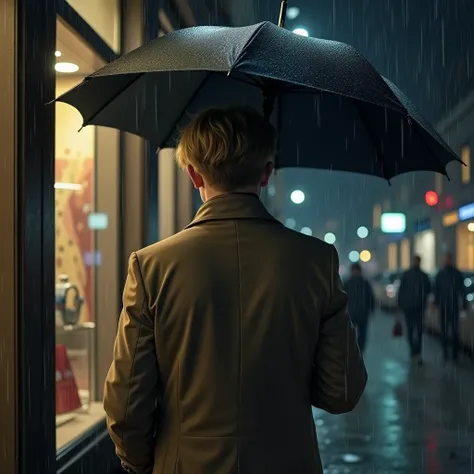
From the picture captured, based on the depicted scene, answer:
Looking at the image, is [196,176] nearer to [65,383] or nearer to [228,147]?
[228,147]

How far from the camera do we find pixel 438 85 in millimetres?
27578

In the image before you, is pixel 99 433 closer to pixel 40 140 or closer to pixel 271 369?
pixel 40 140

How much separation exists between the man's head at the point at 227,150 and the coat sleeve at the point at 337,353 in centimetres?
37

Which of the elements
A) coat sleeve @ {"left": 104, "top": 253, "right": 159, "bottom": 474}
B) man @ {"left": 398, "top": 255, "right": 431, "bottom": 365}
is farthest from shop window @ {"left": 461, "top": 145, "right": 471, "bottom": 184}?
coat sleeve @ {"left": 104, "top": 253, "right": 159, "bottom": 474}

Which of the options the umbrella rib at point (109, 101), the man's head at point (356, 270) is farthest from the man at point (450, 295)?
the umbrella rib at point (109, 101)

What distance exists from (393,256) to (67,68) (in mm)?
53216

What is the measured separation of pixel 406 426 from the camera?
8.35 meters

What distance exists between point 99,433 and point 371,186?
2917 inches

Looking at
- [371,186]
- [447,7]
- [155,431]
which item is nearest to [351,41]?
[447,7]

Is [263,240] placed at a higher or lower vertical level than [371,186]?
lower

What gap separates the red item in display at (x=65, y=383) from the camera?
235 inches

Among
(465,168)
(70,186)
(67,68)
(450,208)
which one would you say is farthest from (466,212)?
(67,68)

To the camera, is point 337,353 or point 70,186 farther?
point 70,186

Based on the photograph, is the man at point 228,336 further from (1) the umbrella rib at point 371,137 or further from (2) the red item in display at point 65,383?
(2) the red item in display at point 65,383
